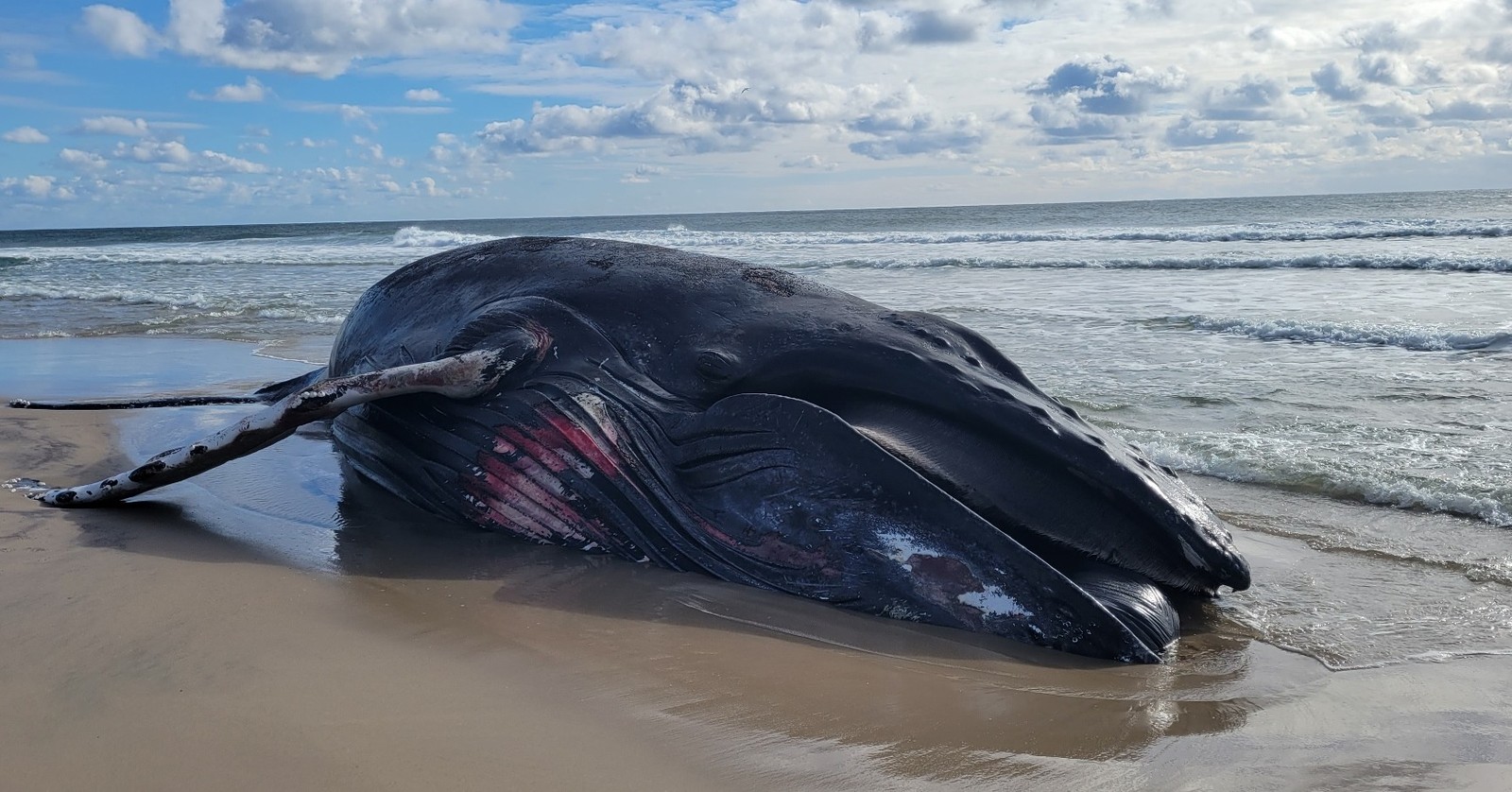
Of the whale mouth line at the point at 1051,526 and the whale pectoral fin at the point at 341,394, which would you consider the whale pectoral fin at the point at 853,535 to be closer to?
the whale mouth line at the point at 1051,526

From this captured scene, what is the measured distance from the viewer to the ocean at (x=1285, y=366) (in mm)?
5500

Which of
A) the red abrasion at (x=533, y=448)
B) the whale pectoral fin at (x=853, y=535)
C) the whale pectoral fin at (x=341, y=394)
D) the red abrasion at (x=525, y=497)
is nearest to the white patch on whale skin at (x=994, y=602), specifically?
the whale pectoral fin at (x=853, y=535)

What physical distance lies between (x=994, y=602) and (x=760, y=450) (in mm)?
1248

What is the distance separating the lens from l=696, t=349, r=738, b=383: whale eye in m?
5.78

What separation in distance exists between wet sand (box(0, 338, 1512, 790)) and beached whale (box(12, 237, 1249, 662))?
0.66 feet

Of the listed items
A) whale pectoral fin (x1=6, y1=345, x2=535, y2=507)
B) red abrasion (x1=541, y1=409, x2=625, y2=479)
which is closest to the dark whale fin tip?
whale pectoral fin (x1=6, y1=345, x2=535, y2=507)

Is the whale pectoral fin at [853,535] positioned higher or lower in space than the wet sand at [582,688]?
higher

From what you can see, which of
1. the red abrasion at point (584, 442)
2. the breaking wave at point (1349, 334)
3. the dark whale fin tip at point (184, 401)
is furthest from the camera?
the breaking wave at point (1349, 334)

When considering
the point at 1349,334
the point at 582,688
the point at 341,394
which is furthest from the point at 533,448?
the point at 1349,334

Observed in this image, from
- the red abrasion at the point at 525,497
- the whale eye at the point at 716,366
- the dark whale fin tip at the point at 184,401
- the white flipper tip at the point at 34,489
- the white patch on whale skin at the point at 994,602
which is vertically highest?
the whale eye at the point at 716,366

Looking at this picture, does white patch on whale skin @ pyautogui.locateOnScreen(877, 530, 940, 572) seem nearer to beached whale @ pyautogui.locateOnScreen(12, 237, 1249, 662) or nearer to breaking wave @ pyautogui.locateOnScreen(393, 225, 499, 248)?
beached whale @ pyautogui.locateOnScreen(12, 237, 1249, 662)

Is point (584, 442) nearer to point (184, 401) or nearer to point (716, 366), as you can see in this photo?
point (716, 366)

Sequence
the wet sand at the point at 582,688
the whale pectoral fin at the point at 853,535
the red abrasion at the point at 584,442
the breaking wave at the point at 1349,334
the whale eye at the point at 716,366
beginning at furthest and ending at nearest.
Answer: the breaking wave at the point at 1349,334, the whale eye at the point at 716,366, the red abrasion at the point at 584,442, the whale pectoral fin at the point at 853,535, the wet sand at the point at 582,688

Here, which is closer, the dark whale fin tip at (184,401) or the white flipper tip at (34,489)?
the white flipper tip at (34,489)
